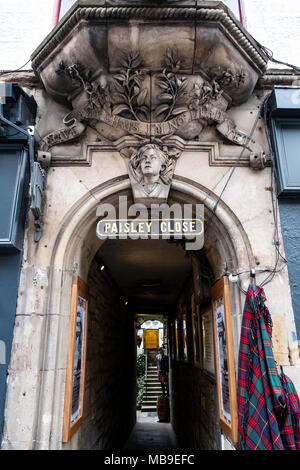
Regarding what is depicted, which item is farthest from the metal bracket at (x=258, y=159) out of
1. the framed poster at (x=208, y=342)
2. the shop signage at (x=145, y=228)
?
the framed poster at (x=208, y=342)

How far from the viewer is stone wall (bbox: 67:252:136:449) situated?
4562 mm

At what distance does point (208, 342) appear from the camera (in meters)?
4.56

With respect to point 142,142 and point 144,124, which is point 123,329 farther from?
point 144,124

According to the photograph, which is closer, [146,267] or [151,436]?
[146,267]

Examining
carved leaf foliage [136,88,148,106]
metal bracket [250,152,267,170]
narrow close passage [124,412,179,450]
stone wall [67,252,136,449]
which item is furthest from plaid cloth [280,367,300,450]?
narrow close passage [124,412,179,450]

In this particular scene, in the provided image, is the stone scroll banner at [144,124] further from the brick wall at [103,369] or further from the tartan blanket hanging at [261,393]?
the brick wall at [103,369]

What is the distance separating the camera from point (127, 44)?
3.28 meters

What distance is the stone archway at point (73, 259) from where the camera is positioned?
2914 millimetres

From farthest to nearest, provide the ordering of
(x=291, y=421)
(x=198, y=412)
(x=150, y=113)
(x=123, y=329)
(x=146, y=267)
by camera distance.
→ 1. (x=123, y=329)
2. (x=146, y=267)
3. (x=198, y=412)
4. (x=150, y=113)
5. (x=291, y=421)

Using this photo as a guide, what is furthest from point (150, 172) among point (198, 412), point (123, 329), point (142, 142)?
point (123, 329)

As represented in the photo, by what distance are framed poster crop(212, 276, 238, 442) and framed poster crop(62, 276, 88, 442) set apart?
143cm

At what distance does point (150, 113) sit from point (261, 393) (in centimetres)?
294

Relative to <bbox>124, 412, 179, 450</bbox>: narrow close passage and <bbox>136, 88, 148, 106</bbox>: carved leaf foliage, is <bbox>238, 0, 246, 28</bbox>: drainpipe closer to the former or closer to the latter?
<bbox>136, 88, 148, 106</bbox>: carved leaf foliage
